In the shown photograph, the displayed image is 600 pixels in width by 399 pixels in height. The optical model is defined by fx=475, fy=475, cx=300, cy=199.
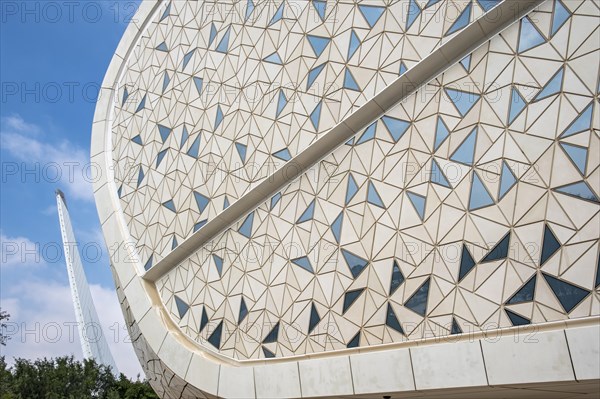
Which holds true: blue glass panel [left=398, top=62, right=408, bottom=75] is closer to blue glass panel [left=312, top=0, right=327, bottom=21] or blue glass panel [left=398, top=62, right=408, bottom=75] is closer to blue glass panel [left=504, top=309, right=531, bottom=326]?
blue glass panel [left=312, top=0, right=327, bottom=21]

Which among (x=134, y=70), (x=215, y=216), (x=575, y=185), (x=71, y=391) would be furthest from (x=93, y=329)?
(x=575, y=185)

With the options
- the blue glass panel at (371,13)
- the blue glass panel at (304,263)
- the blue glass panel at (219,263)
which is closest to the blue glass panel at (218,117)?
the blue glass panel at (219,263)

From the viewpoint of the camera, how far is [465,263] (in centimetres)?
1134

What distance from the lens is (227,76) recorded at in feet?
61.2

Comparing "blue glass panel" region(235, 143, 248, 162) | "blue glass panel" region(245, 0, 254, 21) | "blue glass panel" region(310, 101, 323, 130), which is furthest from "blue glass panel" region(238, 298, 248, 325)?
"blue glass panel" region(245, 0, 254, 21)

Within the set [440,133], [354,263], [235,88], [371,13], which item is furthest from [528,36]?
[235,88]

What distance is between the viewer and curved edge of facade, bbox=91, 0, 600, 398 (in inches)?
375

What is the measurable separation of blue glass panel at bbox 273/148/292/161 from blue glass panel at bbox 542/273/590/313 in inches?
337

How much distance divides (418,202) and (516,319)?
367 centimetres

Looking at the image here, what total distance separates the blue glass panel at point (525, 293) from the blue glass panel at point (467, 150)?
3134mm

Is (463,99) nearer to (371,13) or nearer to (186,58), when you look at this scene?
(371,13)

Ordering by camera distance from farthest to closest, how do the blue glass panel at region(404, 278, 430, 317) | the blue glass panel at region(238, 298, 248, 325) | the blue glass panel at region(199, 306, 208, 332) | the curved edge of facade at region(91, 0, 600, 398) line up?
the blue glass panel at region(199, 306, 208, 332), the blue glass panel at region(238, 298, 248, 325), the blue glass panel at region(404, 278, 430, 317), the curved edge of facade at region(91, 0, 600, 398)

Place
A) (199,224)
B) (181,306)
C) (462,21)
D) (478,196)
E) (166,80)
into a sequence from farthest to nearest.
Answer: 1. (166,80)
2. (199,224)
3. (181,306)
4. (462,21)
5. (478,196)

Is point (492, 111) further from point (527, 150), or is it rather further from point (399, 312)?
point (399, 312)
